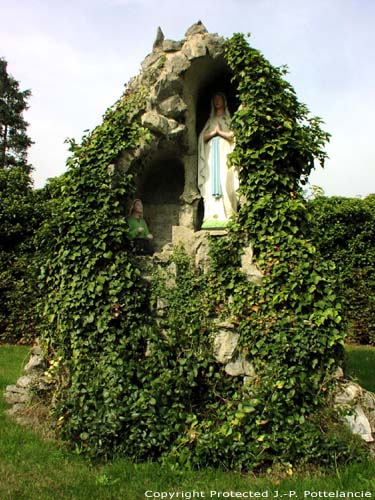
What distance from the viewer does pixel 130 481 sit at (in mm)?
4109

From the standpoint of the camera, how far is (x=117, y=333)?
17.0ft

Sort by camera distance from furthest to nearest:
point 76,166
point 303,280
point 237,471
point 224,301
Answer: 1. point 76,166
2. point 224,301
3. point 303,280
4. point 237,471

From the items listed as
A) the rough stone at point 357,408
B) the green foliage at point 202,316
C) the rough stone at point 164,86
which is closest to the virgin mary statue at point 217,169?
the green foliage at point 202,316

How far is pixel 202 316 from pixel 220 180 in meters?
1.93

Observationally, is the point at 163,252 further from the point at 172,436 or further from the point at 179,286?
the point at 172,436

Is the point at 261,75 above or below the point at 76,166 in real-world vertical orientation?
above

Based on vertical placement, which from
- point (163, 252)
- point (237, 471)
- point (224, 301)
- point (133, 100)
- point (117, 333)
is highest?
point (133, 100)

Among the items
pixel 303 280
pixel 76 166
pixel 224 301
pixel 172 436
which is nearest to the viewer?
pixel 172 436

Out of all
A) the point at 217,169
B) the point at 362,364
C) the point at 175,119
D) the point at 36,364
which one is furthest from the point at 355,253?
the point at 36,364

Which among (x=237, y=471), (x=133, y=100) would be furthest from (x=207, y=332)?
(x=133, y=100)

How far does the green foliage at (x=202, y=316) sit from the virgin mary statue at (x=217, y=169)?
0.61m

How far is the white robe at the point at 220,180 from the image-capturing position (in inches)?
242

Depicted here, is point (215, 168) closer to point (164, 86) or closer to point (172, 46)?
point (164, 86)

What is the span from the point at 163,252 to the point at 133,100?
6.54 ft
